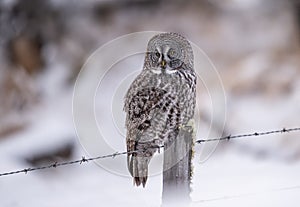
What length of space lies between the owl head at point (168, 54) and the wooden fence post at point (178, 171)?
1.15 ft

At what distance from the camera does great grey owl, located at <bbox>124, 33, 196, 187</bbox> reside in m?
1.77

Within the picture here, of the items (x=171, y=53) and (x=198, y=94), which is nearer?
(x=171, y=53)

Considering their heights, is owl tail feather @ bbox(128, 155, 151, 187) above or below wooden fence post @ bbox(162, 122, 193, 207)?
above

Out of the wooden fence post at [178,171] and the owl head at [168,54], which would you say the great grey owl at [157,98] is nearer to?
the owl head at [168,54]

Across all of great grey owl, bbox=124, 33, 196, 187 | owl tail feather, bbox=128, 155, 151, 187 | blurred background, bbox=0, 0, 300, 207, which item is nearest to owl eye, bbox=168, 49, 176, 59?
great grey owl, bbox=124, 33, 196, 187

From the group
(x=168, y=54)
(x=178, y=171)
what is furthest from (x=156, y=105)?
(x=178, y=171)

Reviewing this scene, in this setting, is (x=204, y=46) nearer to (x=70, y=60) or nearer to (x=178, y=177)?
(x=70, y=60)

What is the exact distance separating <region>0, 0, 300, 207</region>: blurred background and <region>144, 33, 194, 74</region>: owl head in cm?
15

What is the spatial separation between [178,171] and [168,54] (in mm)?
468

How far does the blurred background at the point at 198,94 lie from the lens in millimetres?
1896

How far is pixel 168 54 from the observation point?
1.81m

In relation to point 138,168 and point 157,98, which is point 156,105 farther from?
point 138,168

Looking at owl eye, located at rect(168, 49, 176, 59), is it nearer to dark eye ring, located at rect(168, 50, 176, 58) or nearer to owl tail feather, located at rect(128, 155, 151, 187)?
dark eye ring, located at rect(168, 50, 176, 58)

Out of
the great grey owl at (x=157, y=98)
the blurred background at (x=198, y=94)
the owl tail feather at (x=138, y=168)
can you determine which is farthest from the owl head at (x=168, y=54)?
the owl tail feather at (x=138, y=168)
